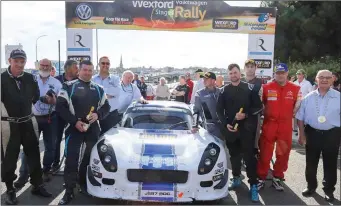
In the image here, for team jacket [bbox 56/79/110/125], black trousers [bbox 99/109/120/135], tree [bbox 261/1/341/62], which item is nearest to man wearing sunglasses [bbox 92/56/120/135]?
black trousers [bbox 99/109/120/135]

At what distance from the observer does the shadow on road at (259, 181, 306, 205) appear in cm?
Answer: 481

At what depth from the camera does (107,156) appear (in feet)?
14.4

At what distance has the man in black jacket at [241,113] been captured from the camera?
4.98 m

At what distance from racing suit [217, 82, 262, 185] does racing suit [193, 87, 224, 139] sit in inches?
28.1

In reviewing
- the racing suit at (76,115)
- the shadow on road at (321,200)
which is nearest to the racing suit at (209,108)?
the shadow on road at (321,200)

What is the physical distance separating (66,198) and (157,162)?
1279mm

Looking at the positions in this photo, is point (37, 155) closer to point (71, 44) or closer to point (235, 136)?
point (235, 136)

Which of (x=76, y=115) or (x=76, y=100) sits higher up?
(x=76, y=100)

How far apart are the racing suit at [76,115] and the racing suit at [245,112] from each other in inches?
67.8

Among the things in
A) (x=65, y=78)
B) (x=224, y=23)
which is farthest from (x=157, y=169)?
(x=224, y=23)

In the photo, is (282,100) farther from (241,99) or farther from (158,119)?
(158,119)

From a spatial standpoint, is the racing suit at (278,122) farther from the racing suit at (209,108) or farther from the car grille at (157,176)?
the car grille at (157,176)

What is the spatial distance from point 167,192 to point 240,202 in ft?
3.94

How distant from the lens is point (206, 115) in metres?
5.98
